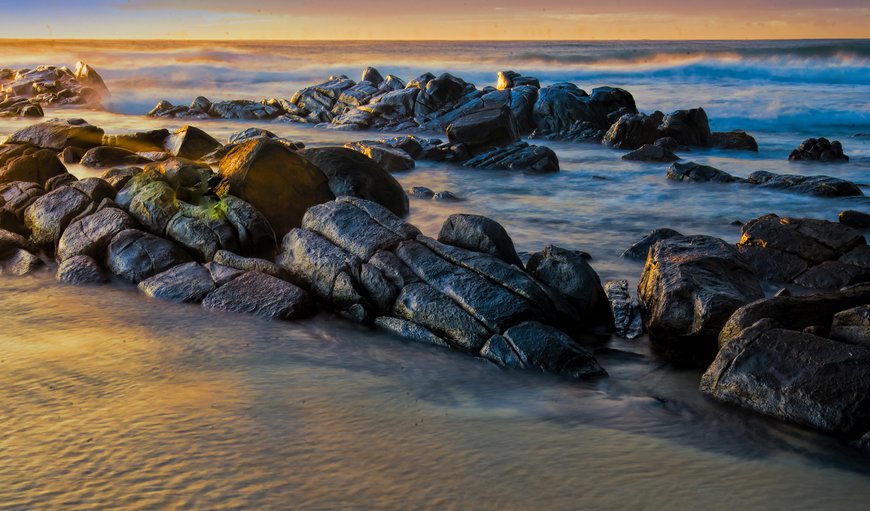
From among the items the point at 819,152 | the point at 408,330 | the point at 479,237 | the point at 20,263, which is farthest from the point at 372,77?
the point at 408,330

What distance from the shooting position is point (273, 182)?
1047 centimetres

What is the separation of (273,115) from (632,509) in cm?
2995

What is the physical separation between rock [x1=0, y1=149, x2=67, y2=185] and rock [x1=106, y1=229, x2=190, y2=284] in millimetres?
3961

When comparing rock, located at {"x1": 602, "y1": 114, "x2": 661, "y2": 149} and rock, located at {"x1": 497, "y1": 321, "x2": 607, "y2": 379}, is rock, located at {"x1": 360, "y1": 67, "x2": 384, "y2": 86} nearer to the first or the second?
rock, located at {"x1": 602, "y1": 114, "x2": 661, "y2": 149}

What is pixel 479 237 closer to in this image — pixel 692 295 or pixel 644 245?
pixel 692 295

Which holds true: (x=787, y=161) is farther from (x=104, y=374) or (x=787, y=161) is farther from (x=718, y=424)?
(x=104, y=374)

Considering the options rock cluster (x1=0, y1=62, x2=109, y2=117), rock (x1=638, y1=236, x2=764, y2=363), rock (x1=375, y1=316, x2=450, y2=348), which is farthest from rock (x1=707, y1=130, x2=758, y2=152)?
rock cluster (x1=0, y1=62, x2=109, y2=117)

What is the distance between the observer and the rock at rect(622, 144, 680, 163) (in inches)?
784

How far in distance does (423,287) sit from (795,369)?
3474 mm

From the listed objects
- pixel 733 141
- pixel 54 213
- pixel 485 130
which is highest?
pixel 485 130

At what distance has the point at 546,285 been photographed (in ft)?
26.2

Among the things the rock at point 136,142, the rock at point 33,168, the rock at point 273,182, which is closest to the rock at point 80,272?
the rock at point 273,182

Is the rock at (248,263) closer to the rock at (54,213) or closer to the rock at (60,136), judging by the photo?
the rock at (54,213)

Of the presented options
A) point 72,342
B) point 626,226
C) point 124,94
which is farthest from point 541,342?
point 124,94
